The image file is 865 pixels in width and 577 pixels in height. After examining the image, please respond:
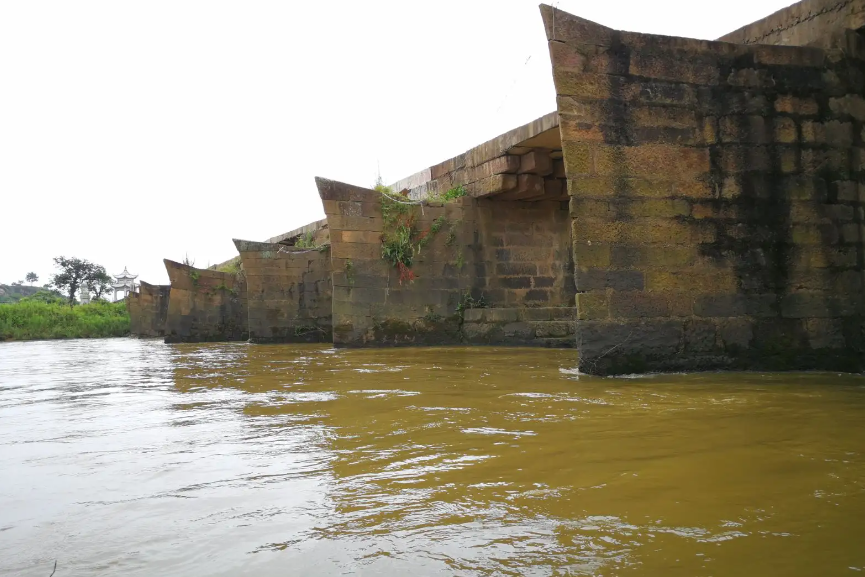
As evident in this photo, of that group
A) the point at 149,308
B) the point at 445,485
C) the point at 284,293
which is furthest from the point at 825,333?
the point at 149,308

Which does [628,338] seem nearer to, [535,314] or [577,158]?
[577,158]

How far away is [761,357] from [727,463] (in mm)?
3533

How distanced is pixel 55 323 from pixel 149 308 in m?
6.30

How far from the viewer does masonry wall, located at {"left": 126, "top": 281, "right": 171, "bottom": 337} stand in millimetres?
24312

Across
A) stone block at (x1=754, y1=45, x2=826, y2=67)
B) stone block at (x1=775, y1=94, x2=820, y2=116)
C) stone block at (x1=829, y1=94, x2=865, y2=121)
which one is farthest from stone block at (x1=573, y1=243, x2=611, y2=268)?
stone block at (x1=829, y1=94, x2=865, y2=121)

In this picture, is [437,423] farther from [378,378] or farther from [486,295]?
[486,295]

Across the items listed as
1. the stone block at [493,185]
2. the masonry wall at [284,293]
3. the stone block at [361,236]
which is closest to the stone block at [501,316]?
the stone block at [493,185]

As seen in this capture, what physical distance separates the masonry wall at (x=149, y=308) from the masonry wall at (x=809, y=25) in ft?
72.6

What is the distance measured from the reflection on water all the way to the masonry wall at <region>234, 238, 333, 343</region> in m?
10.7

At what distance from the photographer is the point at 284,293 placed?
14836mm

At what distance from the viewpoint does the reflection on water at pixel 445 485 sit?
1441 millimetres

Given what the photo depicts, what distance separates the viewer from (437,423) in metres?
3.04

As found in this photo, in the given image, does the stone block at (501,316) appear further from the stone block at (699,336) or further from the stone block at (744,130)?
the stone block at (744,130)

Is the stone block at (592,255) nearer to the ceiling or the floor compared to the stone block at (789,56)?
nearer to the floor
